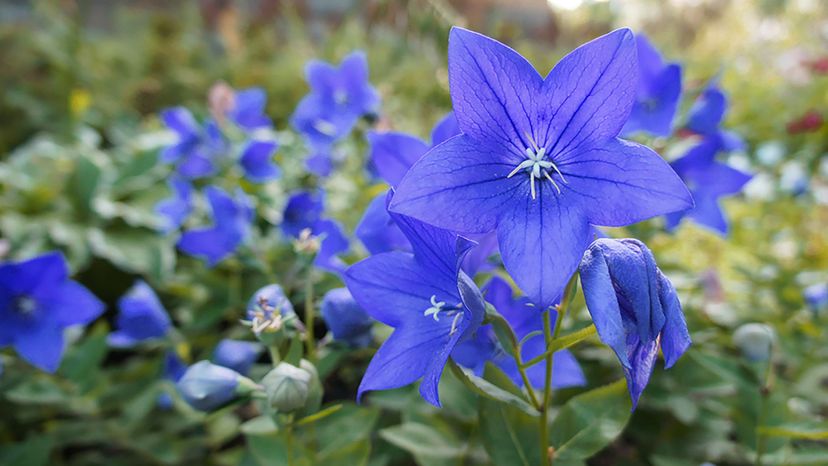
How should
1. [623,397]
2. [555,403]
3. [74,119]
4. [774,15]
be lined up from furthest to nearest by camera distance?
[774,15] → [74,119] → [555,403] → [623,397]

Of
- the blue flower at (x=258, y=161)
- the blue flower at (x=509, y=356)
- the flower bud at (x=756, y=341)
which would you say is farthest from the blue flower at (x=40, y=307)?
the flower bud at (x=756, y=341)

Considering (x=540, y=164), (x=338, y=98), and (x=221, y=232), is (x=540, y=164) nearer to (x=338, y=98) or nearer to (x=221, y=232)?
(x=221, y=232)

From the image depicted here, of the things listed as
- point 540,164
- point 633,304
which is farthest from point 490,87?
point 633,304

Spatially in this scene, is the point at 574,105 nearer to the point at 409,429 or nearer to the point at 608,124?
the point at 608,124

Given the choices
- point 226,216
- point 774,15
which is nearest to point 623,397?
point 226,216

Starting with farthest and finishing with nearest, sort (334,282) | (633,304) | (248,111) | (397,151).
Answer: (248,111)
(334,282)
(397,151)
(633,304)

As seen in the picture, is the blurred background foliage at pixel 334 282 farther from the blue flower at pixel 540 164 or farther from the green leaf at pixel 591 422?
the blue flower at pixel 540 164
